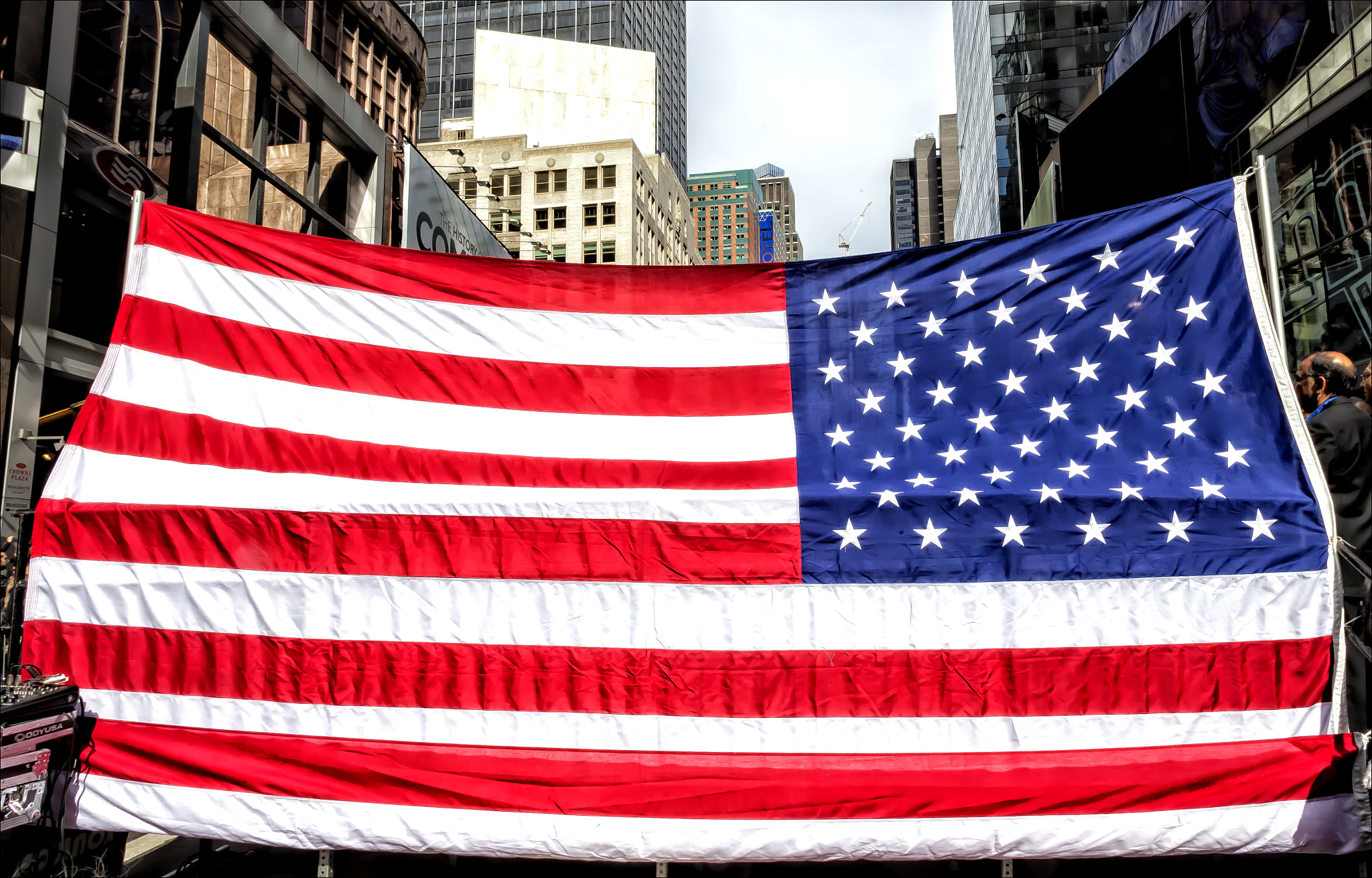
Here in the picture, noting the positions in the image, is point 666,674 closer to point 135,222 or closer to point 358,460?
point 358,460

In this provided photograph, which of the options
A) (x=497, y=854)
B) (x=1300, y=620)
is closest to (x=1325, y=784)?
(x=1300, y=620)

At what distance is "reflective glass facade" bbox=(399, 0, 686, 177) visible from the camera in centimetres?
11612

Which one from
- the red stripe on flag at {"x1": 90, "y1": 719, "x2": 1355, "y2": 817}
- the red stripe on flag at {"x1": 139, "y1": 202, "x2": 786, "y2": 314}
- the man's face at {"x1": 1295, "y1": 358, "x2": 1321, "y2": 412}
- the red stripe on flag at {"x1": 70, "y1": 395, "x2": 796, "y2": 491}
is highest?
the red stripe on flag at {"x1": 139, "y1": 202, "x2": 786, "y2": 314}

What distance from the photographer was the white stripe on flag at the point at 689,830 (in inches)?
150

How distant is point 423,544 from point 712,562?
4.89 ft

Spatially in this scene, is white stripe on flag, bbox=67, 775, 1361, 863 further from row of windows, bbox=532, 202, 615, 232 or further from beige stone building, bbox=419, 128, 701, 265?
row of windows, bbox=532, 202, 615, 232

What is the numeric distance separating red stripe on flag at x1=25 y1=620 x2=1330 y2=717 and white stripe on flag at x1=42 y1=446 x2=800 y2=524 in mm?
666

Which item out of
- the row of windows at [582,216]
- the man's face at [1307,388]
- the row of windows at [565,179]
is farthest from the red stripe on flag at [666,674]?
the row of windows at [565,179]

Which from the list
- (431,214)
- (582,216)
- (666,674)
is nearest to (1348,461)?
(666,674)

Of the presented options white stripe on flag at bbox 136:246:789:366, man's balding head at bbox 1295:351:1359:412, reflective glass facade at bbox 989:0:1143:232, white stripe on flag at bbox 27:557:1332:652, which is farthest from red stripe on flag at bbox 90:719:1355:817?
reflective glass facade at bbox 989:0:1143:232

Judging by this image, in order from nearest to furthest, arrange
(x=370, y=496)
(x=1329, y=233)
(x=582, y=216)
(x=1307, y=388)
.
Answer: (x=370, y=496), (x=1307, y=388), (x=1329, y=233), (x=582, y=216)

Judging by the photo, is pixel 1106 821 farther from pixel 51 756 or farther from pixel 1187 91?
pixel 1187 91

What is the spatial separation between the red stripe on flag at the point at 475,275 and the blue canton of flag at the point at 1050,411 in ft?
1.28

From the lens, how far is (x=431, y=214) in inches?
642
